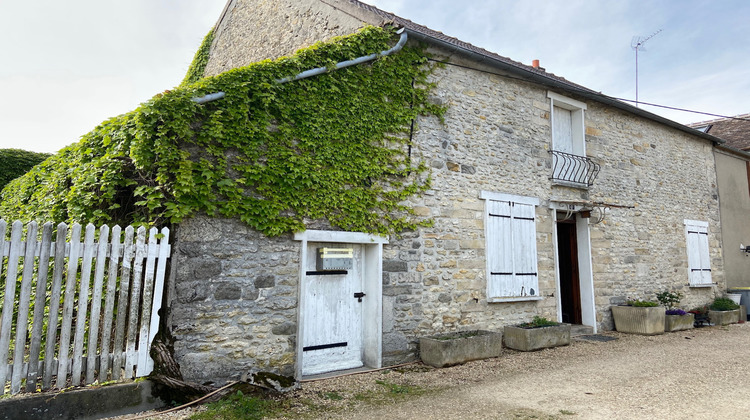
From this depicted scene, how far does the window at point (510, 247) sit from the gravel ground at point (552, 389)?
906mm

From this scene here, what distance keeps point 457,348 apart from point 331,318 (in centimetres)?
158

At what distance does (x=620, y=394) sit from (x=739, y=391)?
47.3 inches

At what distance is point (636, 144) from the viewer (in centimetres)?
934

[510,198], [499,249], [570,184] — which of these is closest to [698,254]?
[570,184]

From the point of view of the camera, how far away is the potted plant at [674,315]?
8.48 meters

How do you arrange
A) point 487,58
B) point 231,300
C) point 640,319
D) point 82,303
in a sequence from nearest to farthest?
1. point 82,303
2. point 231,300
3. point 487,58
4. point 640,319

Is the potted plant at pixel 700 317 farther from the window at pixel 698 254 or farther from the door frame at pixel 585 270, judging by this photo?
the door frame at pixel 585 270

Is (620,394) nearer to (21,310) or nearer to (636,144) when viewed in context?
(21,310)

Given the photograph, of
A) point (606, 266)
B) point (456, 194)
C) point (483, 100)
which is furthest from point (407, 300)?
point (606, 266)

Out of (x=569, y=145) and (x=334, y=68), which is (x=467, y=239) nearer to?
(x=334, y=68)

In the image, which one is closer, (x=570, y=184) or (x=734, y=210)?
(x=570, y=184)

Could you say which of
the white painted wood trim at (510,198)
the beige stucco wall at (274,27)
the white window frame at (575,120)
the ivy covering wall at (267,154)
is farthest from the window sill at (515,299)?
the beige stucco wall at (274,27)

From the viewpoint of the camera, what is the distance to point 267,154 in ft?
16.3

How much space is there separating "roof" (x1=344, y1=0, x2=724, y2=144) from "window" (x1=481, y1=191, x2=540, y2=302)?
1964mm
